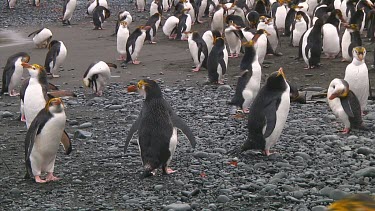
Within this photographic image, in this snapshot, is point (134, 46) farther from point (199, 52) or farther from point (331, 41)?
point (331, 41)

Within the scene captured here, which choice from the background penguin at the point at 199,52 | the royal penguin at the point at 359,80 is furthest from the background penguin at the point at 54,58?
the royal penguin at the point at 359,80

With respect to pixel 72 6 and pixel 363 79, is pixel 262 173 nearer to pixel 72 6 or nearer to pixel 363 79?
pixel 363 79

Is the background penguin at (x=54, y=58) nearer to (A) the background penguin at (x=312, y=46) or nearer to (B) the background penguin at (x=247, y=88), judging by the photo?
(A) the background penguin at (x=312, y=46)

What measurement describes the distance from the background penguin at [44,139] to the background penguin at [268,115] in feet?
5.29

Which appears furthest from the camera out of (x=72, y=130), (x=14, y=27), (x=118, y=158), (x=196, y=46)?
(x=14, y=27)

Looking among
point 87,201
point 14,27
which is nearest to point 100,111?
point 87,201

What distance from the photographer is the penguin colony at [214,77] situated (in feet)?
17.6

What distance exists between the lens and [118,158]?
6059 millimetres

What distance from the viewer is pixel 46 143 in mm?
5332

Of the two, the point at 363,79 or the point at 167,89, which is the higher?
the point at 363,79

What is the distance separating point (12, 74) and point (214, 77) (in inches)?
113

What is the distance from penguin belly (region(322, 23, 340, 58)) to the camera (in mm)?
12016

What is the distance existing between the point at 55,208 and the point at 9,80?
17.0 ft

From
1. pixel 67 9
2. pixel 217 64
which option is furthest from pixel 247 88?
pixel 67 9
